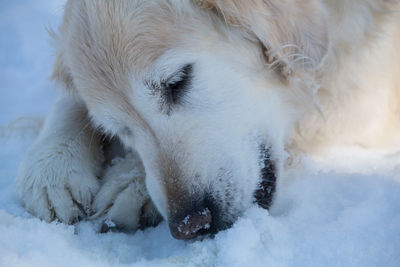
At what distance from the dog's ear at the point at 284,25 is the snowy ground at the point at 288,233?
0.55 m

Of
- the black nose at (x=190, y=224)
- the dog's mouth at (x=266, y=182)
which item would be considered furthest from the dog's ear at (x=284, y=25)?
the black nose at (x=190, y=224)

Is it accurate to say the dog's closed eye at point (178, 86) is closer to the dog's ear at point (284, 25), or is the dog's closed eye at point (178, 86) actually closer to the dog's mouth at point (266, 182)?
the dog's ear at point (284, 25)

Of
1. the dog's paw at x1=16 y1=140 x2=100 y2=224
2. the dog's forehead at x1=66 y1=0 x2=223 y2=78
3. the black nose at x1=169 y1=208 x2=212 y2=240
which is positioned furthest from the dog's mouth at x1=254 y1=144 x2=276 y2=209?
the dog's paw at x1=16 y1=140 x2=100 y2=224

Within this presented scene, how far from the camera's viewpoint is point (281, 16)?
1755 mm

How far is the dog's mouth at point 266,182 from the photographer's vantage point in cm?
179

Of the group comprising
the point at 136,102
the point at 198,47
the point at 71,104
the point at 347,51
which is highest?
the point at 198,47

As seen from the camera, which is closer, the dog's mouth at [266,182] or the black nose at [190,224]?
the black nose at [190,224]

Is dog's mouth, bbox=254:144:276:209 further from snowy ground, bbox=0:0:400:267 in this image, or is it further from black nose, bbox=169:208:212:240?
black nose, bbox=169:208:212:240

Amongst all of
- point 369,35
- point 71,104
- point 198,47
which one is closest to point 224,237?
point 198,47

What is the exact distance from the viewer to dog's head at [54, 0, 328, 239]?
166 cm

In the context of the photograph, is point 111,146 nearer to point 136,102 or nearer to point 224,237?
point 136,102

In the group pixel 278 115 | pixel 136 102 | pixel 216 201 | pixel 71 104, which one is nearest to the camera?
pixel 216 201

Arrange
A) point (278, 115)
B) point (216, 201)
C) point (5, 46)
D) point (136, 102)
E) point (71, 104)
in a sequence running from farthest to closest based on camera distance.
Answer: point (5, 46) < point (71, 104) < point (278, 115) < point (136, 102) < point (216, 201)

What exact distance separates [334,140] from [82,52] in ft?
4.58
